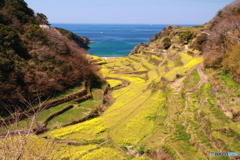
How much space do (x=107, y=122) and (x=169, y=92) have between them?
33.3 ft

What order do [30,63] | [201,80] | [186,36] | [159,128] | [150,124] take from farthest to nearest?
[186,36]
[201,80]
[30,63]
[150,124]
[159,128]

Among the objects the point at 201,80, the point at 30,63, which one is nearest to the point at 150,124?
the point at 201,80

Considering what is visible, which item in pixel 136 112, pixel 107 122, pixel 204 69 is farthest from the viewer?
pixel 204 69

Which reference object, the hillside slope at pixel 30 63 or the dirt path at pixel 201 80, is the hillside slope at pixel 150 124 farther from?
the hillside slope at pixel 30 63

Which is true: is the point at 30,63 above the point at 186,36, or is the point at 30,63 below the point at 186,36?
below

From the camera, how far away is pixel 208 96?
18938 mm

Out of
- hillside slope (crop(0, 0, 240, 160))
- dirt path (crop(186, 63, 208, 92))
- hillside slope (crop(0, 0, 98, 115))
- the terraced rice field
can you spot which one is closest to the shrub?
dirt path (crop(186, 63, 208, 92))

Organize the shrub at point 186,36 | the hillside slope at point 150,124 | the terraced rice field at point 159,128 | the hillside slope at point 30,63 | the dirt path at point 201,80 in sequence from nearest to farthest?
the hillside slope at point 150,124 → the terraced rice field at point 159,128 → the hillside slope at point 30,63 → the dirt path at point 201,80 → the shrub at point 186,36

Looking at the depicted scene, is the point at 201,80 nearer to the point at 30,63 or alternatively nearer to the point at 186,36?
the point at 30,63

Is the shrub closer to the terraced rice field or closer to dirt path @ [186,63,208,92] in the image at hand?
dirt path @ [186,63,208,92]

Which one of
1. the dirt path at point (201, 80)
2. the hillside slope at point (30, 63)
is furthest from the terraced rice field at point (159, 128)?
the hillside slope at point (30, 63)

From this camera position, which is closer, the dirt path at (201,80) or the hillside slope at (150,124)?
the hillside slope at (150,124)

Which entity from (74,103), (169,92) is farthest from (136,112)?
(74,103)

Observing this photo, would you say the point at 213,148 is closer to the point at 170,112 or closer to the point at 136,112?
the point at 170,112
